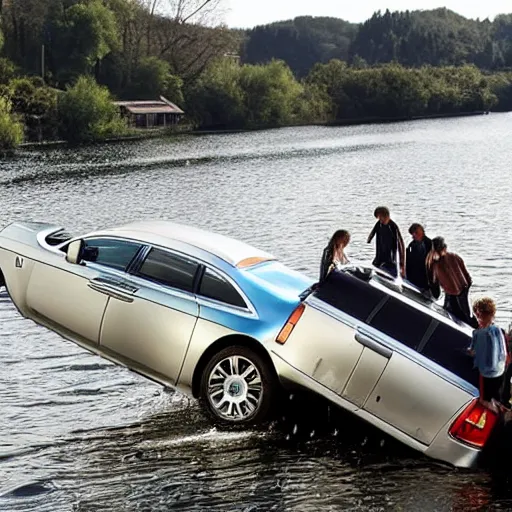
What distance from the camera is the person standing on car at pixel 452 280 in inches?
483

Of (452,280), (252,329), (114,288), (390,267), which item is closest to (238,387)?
(252,329)

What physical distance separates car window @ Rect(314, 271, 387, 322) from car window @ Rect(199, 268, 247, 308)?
82cm

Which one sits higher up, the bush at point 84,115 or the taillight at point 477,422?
the taillight at point 477,422

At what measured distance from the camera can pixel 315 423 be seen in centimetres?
965

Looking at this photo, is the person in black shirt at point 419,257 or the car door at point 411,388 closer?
the car door at point 411,388

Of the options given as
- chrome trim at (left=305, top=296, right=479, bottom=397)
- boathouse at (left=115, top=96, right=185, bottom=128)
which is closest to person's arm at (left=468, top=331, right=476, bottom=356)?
chrome trim at (left=305, top=296, right=479, bottom=397)

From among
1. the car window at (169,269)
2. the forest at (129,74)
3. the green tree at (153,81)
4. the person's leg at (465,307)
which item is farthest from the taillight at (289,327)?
the green tree at (153,81)

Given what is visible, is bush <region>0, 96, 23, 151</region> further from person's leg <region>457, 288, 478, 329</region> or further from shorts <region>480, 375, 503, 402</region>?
shorts <region>480, 375, 503, 402</region>

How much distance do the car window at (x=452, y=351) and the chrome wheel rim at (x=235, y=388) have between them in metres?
1.74

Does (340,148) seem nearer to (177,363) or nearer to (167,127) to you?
(167,127)

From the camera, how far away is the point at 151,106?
105188 mm

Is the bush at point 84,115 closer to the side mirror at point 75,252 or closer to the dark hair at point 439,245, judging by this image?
the dark hair at point 439,245

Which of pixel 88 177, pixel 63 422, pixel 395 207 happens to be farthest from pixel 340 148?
pixel 63 422

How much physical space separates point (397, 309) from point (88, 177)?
42.7m
